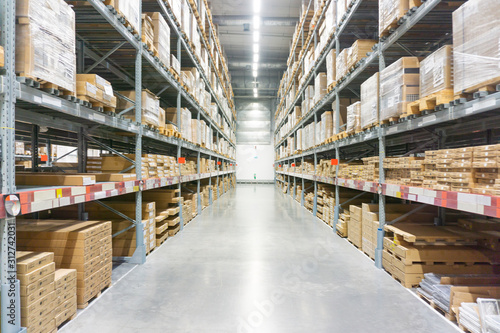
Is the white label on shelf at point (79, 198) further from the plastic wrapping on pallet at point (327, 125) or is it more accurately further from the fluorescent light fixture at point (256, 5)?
the fluorescent light fixture at point (256, 5)

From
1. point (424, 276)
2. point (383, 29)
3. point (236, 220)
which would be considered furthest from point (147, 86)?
point (424, 276)

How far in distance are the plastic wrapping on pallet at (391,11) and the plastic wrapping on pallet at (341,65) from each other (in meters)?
1.58

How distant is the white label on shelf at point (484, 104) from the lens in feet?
7.83

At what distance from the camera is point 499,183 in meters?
2.36

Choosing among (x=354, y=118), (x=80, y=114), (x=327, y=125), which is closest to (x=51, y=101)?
(x=80, y=114)

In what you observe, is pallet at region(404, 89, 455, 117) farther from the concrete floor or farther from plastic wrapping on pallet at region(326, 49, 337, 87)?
plastic wrapping on pallet at region(326, 49, 337, 87)

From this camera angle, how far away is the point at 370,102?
15.9 feet

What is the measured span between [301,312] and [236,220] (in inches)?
207

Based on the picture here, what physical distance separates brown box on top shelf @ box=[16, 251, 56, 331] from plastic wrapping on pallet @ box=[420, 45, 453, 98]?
13.8ft

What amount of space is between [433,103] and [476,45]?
0.78 metres

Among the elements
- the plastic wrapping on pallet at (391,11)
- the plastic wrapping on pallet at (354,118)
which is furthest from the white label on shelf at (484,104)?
the plastic wrapping on pallet at (354,118)

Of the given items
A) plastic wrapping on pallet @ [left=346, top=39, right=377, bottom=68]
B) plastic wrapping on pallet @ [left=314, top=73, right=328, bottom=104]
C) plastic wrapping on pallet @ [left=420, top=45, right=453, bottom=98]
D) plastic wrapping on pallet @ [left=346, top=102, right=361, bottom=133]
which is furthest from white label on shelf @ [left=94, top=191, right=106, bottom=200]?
plastic wrapping on pallet @ [left=314, top=73, right=328, bottom=104]

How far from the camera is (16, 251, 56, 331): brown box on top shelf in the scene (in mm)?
2283

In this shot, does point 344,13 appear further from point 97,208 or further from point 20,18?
point 97,208
